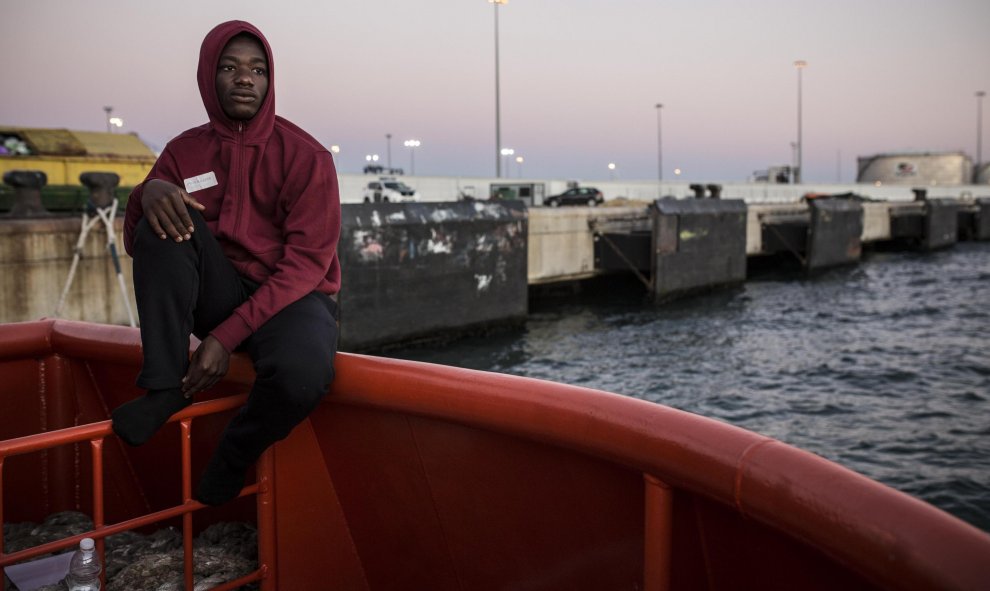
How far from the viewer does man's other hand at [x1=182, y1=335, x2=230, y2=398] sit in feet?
7.47

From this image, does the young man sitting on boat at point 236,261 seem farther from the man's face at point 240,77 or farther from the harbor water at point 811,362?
the harbor water at point 811,362

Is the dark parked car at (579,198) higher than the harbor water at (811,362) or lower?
higher

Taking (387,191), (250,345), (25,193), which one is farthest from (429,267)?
(387,191)

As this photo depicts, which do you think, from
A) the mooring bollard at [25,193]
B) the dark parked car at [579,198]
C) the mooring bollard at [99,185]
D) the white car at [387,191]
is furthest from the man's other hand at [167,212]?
the dark parked car at [579,198]

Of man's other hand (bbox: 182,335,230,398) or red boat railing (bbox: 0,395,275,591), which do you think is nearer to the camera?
red boat railing (bbox: 0,395,275,591)

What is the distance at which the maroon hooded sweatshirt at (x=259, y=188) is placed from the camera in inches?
96.2

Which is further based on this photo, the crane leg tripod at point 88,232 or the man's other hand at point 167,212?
the crane leg tripod at point 88,232

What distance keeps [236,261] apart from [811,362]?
1283 centimetres

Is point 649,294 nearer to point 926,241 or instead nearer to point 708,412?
point 708,412

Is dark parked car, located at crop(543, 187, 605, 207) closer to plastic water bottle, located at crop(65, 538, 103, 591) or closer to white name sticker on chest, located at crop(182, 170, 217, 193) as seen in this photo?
white name sticker on chest, located at crop(182, 170, 217, 193)

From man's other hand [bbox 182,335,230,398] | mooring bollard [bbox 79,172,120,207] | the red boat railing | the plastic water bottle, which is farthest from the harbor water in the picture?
the plastic water bottle

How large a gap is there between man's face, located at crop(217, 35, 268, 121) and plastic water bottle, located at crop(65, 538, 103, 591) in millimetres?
1482

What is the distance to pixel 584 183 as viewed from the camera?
1864 inches

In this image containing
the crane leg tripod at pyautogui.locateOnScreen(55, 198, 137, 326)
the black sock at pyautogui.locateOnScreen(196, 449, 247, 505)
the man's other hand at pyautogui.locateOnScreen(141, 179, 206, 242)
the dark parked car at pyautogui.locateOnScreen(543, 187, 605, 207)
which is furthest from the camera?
the dark parked car at pyautogui.locateOnScreen(543, 187, 605, 207)
